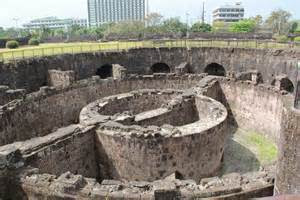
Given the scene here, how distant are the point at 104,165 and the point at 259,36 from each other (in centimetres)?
3388

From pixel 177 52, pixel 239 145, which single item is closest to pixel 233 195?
pixel 239 145

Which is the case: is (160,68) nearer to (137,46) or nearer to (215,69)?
(215,69)

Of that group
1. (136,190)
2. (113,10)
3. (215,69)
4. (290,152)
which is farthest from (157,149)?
(113,10)

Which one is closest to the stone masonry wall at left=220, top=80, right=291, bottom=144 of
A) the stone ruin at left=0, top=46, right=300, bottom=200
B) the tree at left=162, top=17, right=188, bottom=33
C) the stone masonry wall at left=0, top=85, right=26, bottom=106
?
the stone ruin at left=0, top=46, right=300, bottom=200

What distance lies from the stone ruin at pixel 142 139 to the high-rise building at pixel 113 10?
15739cm

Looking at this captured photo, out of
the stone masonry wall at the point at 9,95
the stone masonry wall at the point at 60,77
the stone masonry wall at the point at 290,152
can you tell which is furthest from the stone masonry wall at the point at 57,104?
the stone masonry wall at the point at 290,152

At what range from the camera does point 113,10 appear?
181 m

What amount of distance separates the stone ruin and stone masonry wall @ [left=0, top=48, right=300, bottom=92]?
4.96ft

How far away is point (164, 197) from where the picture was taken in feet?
24.4

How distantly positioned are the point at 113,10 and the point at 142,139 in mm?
178520

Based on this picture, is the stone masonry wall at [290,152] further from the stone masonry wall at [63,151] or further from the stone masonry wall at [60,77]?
the stone masonry wall at [60,77]

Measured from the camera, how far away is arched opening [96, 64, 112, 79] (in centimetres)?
2830

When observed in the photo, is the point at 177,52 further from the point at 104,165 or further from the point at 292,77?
the point at 104,165

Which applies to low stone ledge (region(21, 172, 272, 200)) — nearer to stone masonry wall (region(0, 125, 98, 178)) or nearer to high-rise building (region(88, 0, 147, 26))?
stone masonry wall (region(0, 125, 98, 178))
